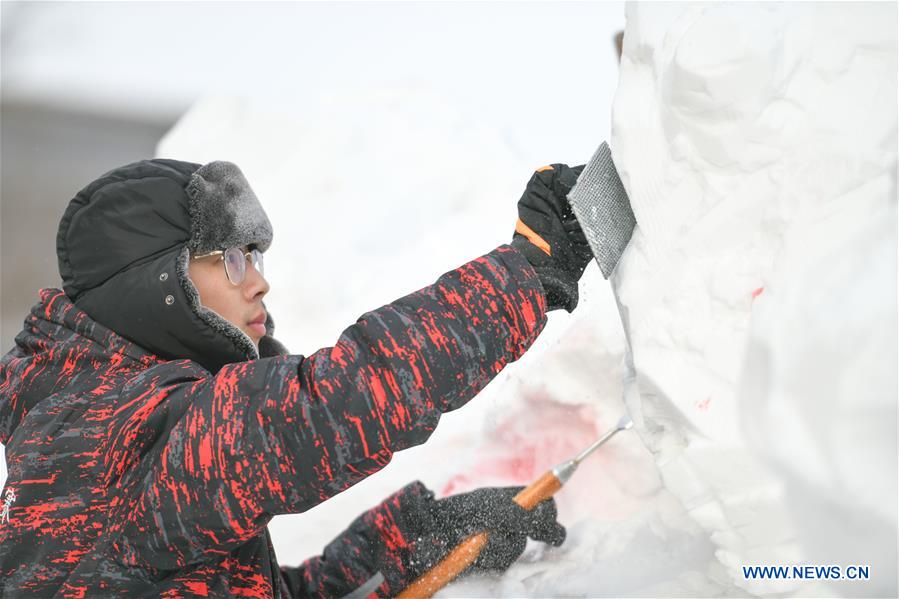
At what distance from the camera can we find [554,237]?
1024 millimetres

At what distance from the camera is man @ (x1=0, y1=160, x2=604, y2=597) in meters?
0.92

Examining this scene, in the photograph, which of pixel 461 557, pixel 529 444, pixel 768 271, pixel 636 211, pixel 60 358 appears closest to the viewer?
pixel 768 271

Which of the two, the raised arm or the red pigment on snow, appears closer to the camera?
the raised arm

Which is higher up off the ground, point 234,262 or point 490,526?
point 234,262

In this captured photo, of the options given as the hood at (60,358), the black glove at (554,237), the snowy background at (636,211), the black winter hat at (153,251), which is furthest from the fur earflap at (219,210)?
the snowy background at (636,211)

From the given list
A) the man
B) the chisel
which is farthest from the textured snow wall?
the chisel

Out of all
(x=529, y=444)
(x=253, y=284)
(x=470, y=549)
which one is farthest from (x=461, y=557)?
(x=253, y=284)

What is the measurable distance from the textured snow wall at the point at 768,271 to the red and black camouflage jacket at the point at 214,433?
7.1 inches

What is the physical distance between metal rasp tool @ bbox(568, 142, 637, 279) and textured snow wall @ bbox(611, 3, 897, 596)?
0.08ft

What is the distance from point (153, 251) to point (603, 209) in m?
0.61

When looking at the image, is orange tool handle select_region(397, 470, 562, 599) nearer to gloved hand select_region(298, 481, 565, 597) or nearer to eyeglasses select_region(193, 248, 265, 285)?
gloved hand select_region(298, 481, 565, 597)

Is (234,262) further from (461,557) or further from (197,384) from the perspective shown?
(461,557)

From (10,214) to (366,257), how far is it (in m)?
1.34

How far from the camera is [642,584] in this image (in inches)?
48.4
